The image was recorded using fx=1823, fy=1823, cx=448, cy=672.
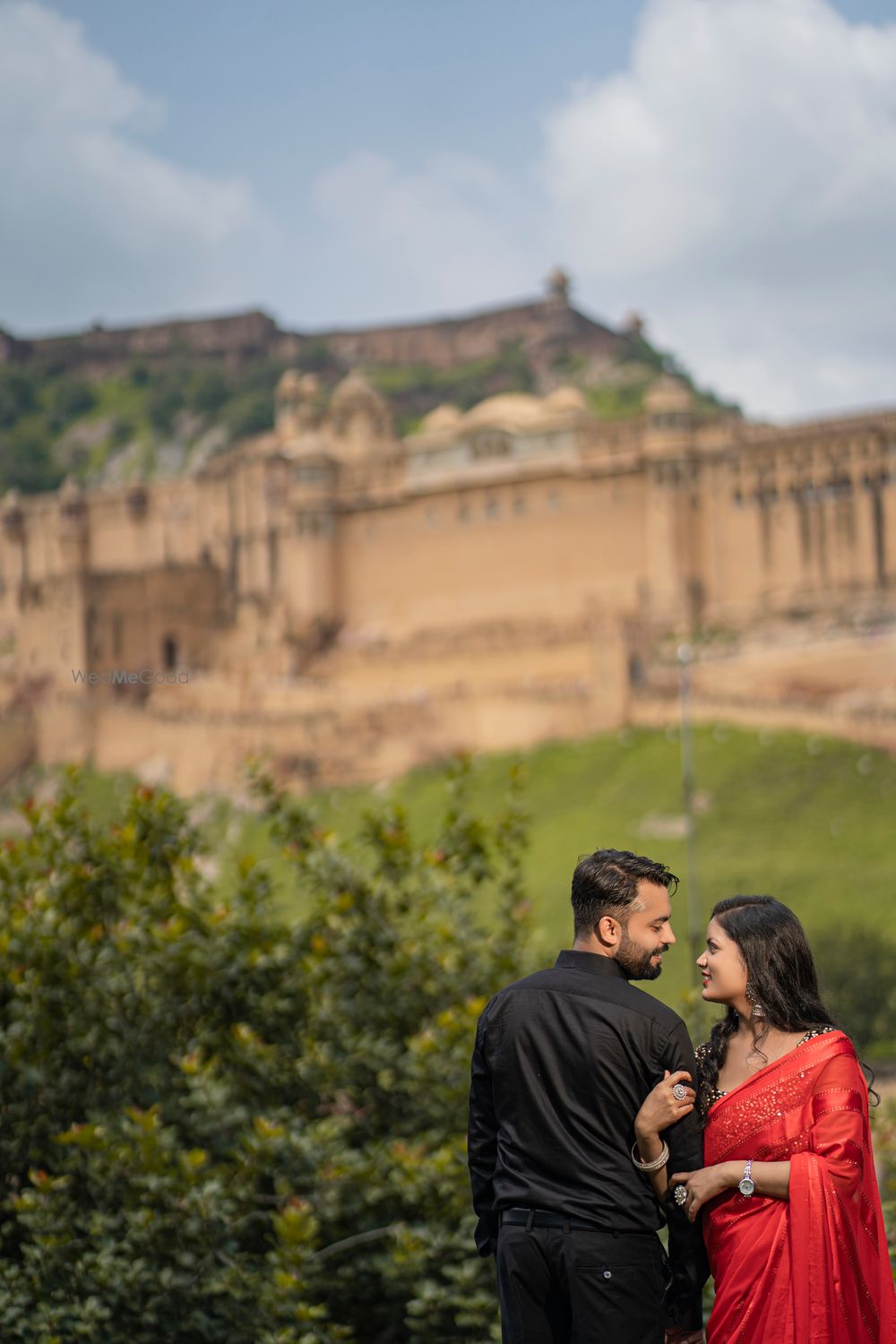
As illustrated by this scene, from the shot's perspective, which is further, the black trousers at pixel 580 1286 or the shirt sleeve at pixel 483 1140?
the shirt sleeve at pixel 483 1140

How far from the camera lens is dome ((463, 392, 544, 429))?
5697 cm

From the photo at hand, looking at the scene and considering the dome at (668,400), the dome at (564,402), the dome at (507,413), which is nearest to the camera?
the dome at (668,400)

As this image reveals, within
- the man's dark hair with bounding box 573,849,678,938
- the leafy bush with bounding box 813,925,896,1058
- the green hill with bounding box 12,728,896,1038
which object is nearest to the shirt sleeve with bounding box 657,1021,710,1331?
the man's dark hair with bounding box 573,849,678,938

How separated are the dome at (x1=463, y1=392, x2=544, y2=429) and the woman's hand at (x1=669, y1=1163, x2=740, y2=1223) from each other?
169ft

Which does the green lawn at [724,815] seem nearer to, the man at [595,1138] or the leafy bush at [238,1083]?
the leafy bush at [238,1083]

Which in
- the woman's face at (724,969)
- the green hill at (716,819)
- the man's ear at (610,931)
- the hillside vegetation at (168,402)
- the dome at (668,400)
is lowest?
the green hill at (716,819)

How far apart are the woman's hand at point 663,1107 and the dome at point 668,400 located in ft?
154

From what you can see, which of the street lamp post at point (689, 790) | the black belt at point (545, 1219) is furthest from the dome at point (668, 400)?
the black belt at point (545, 1219)

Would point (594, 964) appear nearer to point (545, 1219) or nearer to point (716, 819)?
point (545, 1219)

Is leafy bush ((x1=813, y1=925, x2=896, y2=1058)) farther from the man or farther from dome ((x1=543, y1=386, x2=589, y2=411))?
dome ((x1=543, y1=386, x2=589, y2=411))

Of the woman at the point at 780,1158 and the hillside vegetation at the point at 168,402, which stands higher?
the hillside vegetation at the point at 168,402

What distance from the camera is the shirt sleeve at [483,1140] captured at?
6074 millimetres

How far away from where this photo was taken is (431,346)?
323 feet

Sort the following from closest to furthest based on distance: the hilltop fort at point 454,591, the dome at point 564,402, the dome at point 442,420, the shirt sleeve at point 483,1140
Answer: the shirt sleeve at point 483,1140 → the hilltop fort at point 454,591 → the dome at point 564,402 → the dome at point 442,420
